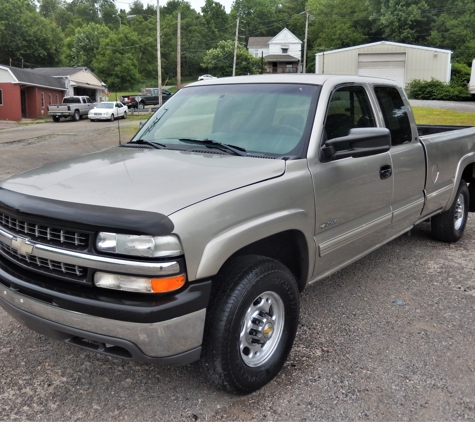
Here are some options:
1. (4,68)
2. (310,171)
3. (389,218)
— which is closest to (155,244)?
(310,171)

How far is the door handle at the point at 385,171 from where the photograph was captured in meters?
4.16

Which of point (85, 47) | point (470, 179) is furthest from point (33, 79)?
point (85, 47)

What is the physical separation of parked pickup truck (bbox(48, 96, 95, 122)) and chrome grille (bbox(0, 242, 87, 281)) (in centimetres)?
3690

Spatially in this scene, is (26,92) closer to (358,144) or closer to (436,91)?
(436,91)

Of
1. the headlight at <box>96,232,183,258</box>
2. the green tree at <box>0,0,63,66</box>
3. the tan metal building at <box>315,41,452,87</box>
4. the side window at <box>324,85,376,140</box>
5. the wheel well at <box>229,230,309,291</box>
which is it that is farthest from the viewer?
the green tree at <box>0,0,63,66</box>

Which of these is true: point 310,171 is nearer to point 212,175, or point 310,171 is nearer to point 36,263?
point 212,175

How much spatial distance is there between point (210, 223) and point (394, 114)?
275cm

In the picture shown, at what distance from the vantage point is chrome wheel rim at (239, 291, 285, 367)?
2979 millimetres

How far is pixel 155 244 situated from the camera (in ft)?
8.07

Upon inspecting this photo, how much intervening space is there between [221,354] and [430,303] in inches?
94.8

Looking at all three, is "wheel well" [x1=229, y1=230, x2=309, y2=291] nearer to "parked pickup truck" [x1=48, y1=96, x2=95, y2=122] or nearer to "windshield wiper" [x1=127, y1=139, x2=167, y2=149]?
"windshield wiper" [x1=127, y1=139, x2=167, y2=149]

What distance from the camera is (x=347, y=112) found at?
404 cm

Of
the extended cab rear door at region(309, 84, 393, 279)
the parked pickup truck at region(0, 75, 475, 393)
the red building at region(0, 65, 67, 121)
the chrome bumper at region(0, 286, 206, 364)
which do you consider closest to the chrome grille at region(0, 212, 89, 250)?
the parked pickup truck at region(0, 75, 475, 393)

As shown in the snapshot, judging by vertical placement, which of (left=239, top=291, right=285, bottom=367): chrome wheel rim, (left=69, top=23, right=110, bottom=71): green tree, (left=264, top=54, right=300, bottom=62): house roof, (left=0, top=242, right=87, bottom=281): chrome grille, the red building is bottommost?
(left=239, top=291, right=285, bottom=367): chrome wheel rim
